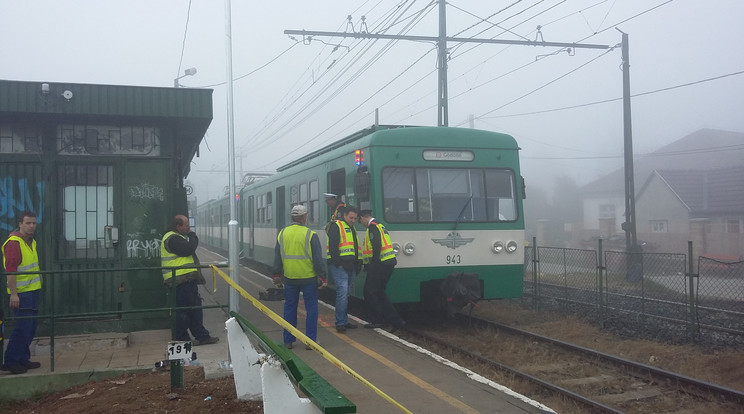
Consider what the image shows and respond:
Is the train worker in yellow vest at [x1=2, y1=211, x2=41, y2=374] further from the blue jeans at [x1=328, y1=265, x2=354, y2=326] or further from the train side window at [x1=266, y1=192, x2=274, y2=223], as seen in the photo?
the train side window at [x1=266, y1=192, x2=274, y2=223]

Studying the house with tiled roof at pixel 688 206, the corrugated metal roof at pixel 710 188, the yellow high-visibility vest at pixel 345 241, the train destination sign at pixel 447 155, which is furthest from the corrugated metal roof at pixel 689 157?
the yellow high-visibility vest at pixel 345 241

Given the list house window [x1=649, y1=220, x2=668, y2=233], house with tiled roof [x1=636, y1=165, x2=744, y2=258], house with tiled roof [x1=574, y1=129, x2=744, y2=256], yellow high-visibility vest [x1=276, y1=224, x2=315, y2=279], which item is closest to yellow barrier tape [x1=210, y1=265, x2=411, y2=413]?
yellow high-visibility vest [x1=276, y1=224, x2=315, y2=279]

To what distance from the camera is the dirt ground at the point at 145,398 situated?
571cm

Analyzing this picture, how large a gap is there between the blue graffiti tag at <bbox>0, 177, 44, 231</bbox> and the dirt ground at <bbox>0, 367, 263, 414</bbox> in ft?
9.32

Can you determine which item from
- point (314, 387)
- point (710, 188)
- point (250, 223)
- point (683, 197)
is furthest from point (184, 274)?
point (710, 188)

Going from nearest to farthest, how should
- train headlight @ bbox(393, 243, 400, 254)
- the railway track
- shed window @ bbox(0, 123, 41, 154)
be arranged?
the railway track
shed window @ bbox(0, 123, 41, 154)
train headlight @ bbox(393, 243, 400, 254)

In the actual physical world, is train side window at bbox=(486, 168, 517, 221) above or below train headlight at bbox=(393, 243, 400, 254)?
above

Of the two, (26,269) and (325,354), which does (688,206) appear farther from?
(325,354)

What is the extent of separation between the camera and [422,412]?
5.98 metres

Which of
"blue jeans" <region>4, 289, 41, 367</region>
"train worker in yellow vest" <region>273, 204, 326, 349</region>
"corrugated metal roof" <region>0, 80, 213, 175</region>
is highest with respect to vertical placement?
"corrugated metal roof" <region>0, 80, 213, 175</region>

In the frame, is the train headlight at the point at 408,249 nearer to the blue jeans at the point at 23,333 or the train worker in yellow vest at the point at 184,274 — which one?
the train worker in yellow vest at the point at 184,274

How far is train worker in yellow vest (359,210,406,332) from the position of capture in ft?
30.7

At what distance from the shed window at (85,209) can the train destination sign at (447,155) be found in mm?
4627

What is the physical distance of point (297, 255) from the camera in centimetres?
834
